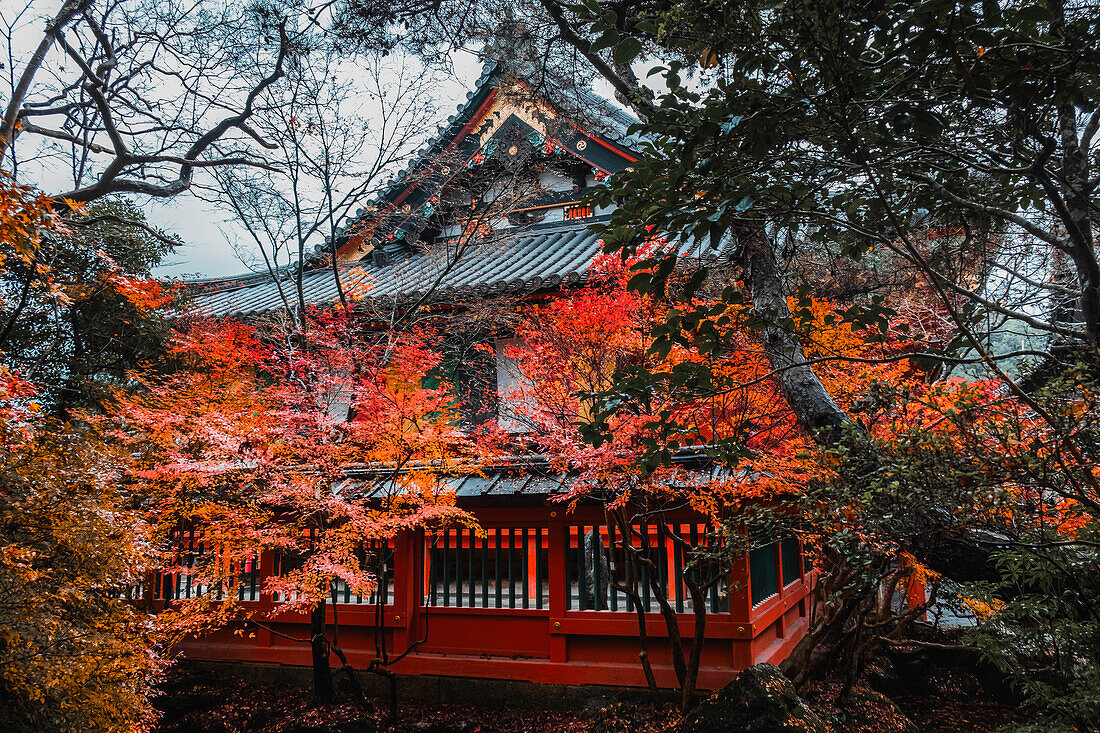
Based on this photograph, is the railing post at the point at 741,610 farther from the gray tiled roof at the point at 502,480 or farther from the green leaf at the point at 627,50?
the green leaf at the point at 627,50

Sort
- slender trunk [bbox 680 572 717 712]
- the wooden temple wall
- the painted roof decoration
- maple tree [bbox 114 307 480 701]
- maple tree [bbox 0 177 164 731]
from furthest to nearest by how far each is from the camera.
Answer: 1. the painted roof decoration
2. the wooden temple wall
3. maple tree [bbox 114 307 480 701]
4. slender trunk [bbox 680 572 717 712]
5. maple tree [bbox 0 177 164 731]

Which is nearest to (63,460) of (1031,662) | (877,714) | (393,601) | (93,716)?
(93,716)

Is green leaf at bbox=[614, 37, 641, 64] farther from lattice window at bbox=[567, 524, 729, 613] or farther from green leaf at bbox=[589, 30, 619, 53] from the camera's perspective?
lattice window at bbox=[567, 524, 729, 613]

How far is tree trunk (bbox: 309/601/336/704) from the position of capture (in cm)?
816

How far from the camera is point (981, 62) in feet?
8.37

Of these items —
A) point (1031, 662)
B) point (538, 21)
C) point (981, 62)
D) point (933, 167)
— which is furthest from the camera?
point (538, 21)

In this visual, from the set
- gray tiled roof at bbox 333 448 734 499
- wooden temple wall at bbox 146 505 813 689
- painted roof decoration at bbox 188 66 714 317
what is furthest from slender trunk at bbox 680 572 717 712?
painted roof decoration at bbox 188 66 714 317

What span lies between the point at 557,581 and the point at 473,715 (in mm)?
1982

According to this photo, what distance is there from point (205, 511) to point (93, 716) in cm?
254

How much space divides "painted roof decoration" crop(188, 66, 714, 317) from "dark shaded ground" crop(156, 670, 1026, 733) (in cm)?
621

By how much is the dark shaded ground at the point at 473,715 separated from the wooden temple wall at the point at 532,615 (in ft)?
1.39

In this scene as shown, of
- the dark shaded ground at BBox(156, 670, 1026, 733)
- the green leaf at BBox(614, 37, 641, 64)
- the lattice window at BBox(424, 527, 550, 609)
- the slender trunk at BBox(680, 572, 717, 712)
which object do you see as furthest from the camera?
the lattice window at BBox(424, 527, 550, 609)

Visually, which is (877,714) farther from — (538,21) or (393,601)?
(538,21)

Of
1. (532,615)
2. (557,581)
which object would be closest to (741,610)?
(557,581)
